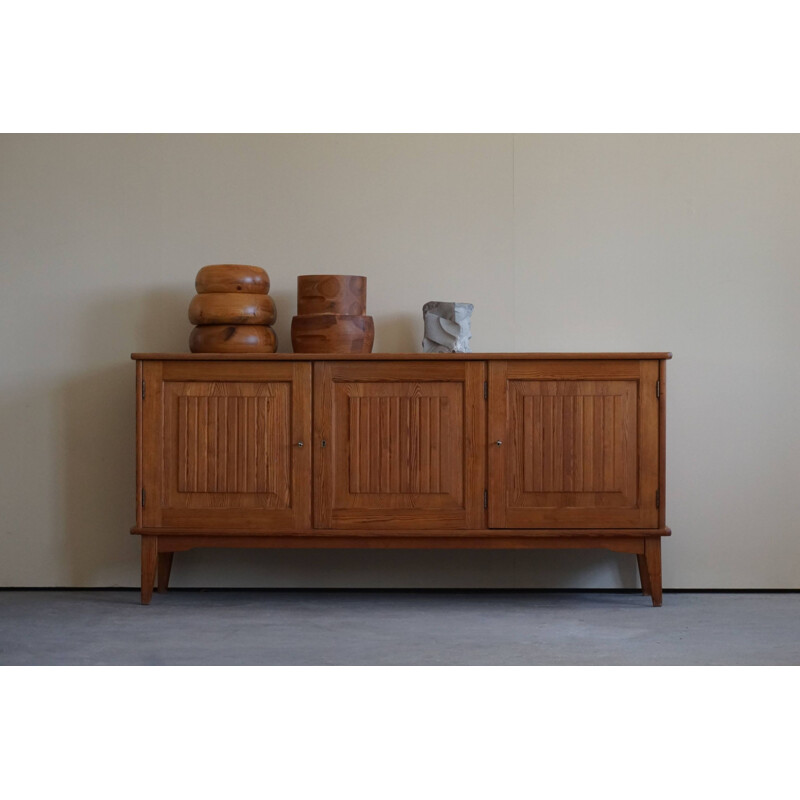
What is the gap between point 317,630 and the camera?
3416 mm

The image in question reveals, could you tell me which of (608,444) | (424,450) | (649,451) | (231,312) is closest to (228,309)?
(231,312)

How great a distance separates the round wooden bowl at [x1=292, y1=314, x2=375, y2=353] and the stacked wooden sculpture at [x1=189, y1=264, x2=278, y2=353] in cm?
15

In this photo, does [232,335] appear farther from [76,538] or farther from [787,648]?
[787,648]

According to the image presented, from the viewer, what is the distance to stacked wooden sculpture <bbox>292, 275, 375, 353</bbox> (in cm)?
381

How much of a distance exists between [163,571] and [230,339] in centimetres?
104

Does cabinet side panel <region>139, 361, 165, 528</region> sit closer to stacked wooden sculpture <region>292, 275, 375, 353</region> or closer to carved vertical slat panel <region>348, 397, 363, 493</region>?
stacked wooden sculpture <region>292, 275, 375, 353</region>

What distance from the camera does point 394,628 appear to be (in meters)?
3.45

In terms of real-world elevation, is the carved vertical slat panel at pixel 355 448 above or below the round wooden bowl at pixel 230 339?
→ below

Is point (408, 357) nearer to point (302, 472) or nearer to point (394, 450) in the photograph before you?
point (394, 450)

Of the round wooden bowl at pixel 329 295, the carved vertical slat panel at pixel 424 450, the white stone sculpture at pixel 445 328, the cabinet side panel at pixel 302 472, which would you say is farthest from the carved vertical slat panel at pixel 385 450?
the round wooden bowl at pixel 329 295

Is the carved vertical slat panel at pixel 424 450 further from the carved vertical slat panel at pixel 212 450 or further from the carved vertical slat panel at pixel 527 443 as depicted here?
the carved vertical slat panel at pixel 212 450

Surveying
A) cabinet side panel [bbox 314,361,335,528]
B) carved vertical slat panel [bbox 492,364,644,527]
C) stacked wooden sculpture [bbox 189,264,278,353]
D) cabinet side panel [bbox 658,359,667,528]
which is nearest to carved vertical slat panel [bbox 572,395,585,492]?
carved vertical slat panel [bbox 492,364,644,527]

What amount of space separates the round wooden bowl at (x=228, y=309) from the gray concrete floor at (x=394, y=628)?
1133mm

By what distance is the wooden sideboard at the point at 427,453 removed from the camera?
3.65 m
